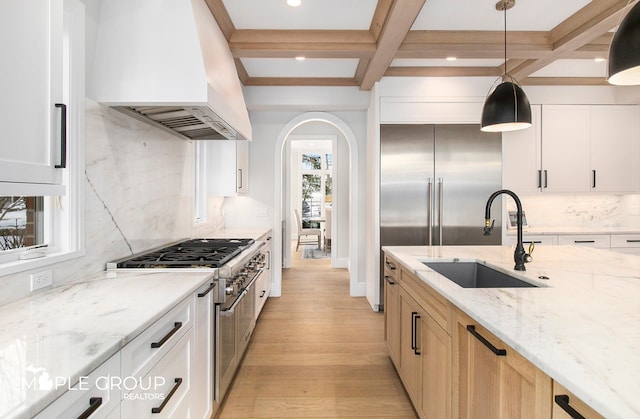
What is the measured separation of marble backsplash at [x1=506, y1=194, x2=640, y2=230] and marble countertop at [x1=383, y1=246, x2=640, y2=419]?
2.44 m

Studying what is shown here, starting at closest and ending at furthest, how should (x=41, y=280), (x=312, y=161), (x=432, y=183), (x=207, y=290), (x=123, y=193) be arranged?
(x=41, y=280)
(x=207, y=290)
(x=123, y=193)
(x=432, y=183)
(x=312, y=161)

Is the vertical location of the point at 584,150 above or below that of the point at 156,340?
above

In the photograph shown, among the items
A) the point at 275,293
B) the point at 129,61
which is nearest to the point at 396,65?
the point at 129,61

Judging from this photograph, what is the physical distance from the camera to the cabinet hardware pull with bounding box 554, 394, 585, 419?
0.74 metres

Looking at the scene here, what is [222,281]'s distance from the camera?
1.93m

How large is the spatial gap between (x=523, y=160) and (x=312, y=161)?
7545 millimetres

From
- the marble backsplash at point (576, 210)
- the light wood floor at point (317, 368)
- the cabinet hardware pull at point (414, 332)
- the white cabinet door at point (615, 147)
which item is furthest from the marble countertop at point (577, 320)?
the white cabinet door at point (615, 147)

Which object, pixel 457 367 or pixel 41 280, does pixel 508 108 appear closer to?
pixel 457 367

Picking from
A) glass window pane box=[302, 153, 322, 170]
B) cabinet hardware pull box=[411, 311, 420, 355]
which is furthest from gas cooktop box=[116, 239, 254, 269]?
glass window pane box=[302, 153, 322, 170]

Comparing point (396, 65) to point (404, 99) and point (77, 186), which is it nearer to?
point (404, 99)

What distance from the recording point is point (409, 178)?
3836 millimetres

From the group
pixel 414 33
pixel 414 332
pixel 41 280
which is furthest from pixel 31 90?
pixel 414 33

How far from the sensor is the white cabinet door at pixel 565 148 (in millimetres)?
3936

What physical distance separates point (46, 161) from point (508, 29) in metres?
3.44
